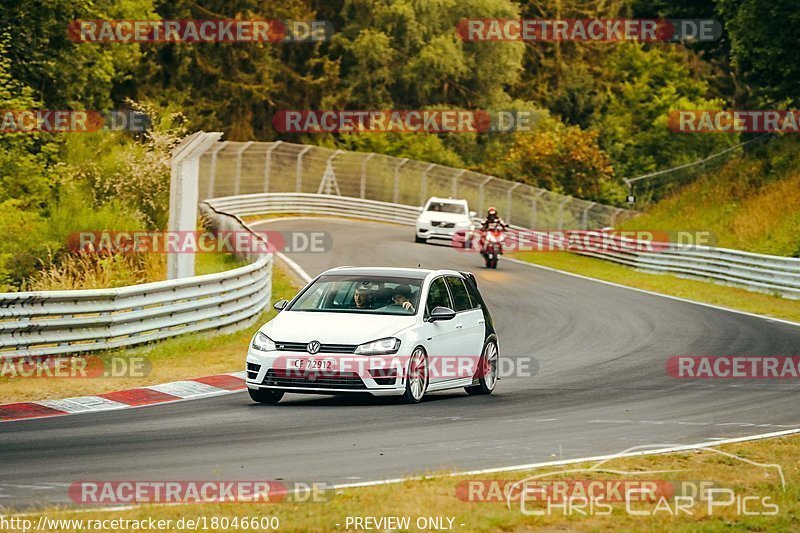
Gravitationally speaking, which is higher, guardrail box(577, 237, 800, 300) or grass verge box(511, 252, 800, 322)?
guardrail box(577, 237, 800, 300)

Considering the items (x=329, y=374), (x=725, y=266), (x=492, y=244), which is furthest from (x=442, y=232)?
(x=329, y=374)

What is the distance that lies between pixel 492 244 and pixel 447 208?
11009 millimetres

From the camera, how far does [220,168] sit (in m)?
57.5

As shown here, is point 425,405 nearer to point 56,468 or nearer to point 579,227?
point 56,468

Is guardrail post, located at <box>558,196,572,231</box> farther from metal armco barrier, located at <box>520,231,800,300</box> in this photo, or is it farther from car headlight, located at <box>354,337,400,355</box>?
car headlight, located at <box>354,337,400,355</box>

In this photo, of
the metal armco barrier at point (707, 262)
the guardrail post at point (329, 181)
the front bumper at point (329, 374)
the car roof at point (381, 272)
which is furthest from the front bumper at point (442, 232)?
the front bumper at point (329, 374)

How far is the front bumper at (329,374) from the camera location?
13609mm

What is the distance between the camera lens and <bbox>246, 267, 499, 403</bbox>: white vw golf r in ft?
44.8

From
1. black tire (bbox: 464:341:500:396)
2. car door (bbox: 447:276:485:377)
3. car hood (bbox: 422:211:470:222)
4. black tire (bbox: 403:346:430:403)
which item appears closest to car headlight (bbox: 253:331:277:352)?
black tire (bbox: 403:346:430:403)

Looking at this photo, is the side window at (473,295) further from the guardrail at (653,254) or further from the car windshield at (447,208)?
the car windshield at (447,208)

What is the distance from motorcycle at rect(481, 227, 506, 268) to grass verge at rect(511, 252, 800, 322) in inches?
123

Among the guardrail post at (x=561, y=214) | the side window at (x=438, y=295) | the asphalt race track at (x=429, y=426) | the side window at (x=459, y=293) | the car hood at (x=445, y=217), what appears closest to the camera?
the asphalt race track at (x=429, y=426)

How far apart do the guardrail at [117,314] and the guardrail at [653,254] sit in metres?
15.4

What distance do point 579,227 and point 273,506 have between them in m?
52.3
